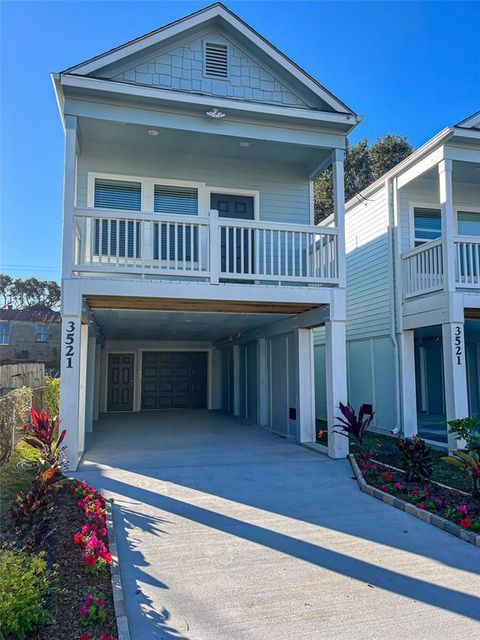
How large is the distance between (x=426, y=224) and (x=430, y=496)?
769 cm

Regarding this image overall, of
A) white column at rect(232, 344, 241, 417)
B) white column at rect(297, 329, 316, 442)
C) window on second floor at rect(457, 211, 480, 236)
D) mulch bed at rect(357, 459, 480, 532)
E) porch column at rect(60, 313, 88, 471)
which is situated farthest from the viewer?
white column at rect(232, 344, 241, 417)

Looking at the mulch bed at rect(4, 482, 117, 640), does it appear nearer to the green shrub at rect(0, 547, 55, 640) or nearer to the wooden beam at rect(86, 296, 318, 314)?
the green shrub at rect(0, 547, 55, 640)

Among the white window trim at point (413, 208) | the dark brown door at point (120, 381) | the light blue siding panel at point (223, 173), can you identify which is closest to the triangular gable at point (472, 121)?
the white window trim at point (413, 208)

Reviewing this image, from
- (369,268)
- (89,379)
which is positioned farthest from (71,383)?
(369,268)

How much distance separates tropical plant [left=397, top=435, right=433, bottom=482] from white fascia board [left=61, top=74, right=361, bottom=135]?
5.67m

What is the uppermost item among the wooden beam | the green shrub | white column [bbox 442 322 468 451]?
the wooden beam

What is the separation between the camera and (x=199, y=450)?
8.74 m

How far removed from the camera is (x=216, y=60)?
877 cm

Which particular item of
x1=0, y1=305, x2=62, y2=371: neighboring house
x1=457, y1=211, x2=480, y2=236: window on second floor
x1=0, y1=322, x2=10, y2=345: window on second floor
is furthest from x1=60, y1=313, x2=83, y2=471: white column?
x1=0, y1=322, x2=10, y2=345: window on second floor

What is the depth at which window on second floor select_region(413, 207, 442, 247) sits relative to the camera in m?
11.4

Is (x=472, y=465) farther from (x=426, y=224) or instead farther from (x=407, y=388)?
(x=426, y=224)

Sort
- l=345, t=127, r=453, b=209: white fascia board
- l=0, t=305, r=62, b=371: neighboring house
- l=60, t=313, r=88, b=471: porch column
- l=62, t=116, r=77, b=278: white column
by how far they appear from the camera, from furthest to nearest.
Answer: l=0, t=305, r=62, b=371: neighboring house < l=345, t=127, r=453, b=209: white fascia board < l=62, t=116, r=77, b=278: white column < l=60, t=313, r=88, b=471: porch column

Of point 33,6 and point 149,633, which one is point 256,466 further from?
point 33,6

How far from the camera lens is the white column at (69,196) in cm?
733
